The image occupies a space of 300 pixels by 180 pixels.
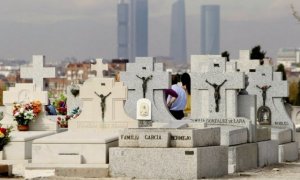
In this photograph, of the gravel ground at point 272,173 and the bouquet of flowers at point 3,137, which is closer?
the gravel ground at point 272,173

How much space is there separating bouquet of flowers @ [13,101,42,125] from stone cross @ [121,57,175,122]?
674cm

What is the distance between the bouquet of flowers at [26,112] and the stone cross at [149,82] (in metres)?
6.74

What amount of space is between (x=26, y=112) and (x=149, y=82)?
26.1 feet

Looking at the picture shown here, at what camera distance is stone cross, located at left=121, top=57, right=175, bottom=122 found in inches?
1243

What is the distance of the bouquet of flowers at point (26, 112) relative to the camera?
2427 cm

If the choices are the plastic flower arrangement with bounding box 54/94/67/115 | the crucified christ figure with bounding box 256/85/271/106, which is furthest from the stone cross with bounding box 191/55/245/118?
the plastic flower arrangement with bounding box 54/94/67/115

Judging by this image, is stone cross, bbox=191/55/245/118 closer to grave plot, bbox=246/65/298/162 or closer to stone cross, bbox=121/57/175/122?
stone cross, bbox=121/57/175/122

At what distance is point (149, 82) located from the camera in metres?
31.9

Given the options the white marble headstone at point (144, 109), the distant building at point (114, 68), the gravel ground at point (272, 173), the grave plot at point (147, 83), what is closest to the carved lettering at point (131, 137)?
the gravel ground at point (272, 173)

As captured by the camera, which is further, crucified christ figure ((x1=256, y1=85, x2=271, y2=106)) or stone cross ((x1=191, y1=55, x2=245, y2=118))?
crucified christ figure ((x1=256, y1=85, x2=271, y2=106))

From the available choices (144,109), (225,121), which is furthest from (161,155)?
(144,109)

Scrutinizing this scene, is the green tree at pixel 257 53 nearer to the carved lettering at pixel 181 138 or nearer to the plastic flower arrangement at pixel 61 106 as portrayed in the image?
the plastic flower arrangement at pixel 61 106

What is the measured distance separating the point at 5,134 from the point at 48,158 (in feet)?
9.00

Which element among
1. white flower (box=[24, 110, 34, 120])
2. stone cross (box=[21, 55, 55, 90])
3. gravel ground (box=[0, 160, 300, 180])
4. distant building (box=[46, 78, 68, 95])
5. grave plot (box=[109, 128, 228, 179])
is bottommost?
gravel ground (box=[0, 160, 300, 180])
